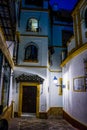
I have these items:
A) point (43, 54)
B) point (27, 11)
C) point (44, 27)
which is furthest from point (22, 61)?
point (27, 11)

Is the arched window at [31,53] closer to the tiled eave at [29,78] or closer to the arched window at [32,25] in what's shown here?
the tiled eave at [29,78]

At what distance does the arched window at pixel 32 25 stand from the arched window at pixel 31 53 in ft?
6.30

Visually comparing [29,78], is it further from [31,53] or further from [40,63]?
[31,53]

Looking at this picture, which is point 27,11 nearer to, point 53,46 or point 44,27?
point 44,27

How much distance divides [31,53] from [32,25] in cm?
323

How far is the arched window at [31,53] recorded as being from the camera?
15633mm

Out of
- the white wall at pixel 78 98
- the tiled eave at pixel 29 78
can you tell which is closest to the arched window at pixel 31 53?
the tiled eave at pixel 29 78

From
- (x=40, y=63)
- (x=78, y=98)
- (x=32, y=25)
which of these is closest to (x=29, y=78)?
(x=40, y=63)

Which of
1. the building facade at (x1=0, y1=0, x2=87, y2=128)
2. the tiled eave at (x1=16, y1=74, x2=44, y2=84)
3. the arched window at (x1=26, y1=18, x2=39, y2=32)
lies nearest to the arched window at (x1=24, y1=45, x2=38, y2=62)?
the building facade at (x1=0, y1=0, x2=87, y2=128)

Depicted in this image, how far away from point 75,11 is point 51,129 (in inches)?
349

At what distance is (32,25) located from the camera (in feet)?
54.3

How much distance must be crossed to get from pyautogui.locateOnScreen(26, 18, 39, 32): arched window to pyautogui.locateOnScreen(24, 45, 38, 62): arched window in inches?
75.6

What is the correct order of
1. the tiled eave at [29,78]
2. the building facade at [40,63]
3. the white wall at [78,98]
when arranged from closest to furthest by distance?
the white wall at [78,98] → the building facade at [40,63] → the tiled eave at [29,78]

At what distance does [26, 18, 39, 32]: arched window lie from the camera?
16359 mm
